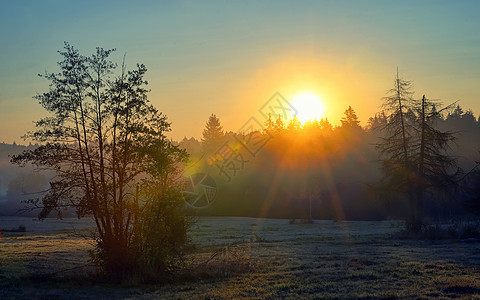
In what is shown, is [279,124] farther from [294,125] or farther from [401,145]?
[401,145]

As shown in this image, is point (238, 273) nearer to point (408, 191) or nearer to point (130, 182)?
point (130, 182)

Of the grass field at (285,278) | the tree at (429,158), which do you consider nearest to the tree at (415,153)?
the tree at (429,158)

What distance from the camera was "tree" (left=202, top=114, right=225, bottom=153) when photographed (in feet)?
380

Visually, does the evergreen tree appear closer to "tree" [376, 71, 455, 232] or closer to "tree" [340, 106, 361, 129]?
"tree" [340, 106, 361, 129]

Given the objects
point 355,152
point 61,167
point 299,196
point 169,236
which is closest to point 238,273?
point 169,236

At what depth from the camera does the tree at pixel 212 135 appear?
11580 cm

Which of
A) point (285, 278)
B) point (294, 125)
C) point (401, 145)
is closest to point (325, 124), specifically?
point (294, 125)

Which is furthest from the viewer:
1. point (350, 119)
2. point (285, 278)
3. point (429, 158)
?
point (350, 119)

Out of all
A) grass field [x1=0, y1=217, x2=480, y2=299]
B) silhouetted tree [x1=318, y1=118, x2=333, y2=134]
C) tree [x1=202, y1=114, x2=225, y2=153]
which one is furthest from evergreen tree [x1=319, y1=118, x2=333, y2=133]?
grass field [x1=0, y1=217, x2=480, y2=299]

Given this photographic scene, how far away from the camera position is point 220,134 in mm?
118188

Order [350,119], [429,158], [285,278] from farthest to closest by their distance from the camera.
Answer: [350,119]
[429,158]
[285,278]

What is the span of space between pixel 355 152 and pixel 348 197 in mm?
21953

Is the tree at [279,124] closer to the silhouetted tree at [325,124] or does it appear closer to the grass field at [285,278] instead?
the silhouetted tree at [325,124]

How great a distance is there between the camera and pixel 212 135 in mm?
116938
